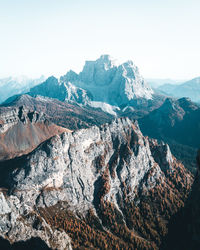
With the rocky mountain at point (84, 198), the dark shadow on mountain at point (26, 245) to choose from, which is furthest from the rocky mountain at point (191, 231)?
the rocky mountain at point (84, 198)

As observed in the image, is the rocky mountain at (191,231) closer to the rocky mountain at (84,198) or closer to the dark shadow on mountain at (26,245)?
the dark shadow on mountain at (26,245)

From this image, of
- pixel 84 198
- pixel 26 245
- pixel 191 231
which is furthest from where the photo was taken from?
pixel 84 198

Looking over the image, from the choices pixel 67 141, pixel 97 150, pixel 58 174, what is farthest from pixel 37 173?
pixel 97 150

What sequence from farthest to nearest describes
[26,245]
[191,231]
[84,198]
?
1. [84,198]
2. [26,245]
3. [191,231]

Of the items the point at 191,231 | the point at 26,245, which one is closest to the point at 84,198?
the point at 26,245

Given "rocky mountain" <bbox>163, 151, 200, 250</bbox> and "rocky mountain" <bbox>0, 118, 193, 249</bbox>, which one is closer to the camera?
"rocky mountain" <bbox>163, 151, 200, 250</bbox>

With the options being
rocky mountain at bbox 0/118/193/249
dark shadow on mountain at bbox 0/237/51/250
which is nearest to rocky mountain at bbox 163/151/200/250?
dark shadow on mountain at bbox 0/237/51/250

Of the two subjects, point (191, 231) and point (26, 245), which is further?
point (26, 245)

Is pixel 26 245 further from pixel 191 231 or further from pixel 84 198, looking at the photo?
pixel 191 231

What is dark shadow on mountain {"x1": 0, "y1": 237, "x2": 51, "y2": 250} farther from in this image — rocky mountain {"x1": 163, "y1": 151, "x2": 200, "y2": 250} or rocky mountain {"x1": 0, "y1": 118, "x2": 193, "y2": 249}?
rocky mountain {"x1": 163, "y1": 151, "x2": 200, "y2": 250}
